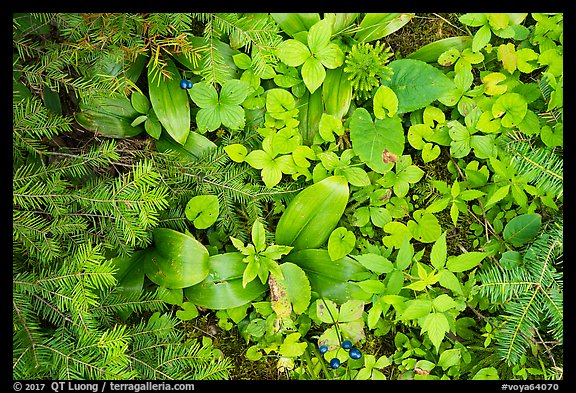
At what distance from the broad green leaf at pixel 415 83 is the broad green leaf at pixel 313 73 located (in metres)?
0.43

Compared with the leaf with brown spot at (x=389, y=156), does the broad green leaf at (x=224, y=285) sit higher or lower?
lower

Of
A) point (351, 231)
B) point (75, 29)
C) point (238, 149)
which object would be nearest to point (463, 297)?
point (351, 231)

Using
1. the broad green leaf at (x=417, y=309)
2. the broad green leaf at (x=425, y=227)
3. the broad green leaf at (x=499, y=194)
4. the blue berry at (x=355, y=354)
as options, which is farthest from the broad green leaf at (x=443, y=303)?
the broad green leaf at (x=499, y=194)

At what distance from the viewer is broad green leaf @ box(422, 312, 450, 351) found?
2461 mm

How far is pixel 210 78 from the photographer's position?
244 centimetres

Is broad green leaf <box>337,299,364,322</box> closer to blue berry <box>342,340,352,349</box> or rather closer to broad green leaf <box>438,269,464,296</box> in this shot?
blue berry <box>342,340,352,349</box>

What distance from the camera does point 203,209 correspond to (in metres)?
2.69

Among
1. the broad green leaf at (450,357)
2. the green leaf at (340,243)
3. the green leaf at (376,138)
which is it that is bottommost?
the broad green leaf at (450,357)

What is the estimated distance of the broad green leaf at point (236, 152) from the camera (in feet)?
9.05

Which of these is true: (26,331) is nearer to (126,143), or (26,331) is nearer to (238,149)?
(126,143)

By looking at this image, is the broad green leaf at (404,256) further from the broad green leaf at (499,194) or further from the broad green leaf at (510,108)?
the broad green leaf at (510,108)

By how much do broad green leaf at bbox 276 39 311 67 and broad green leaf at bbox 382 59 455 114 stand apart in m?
0.54

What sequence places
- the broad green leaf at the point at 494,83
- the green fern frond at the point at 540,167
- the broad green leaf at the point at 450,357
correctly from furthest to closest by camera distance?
the broad green leaf at the point at 494,83 < the broad green leaf at the point at 450,357 < the green fern frond at the point at 540,167

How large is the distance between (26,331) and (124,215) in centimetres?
65
